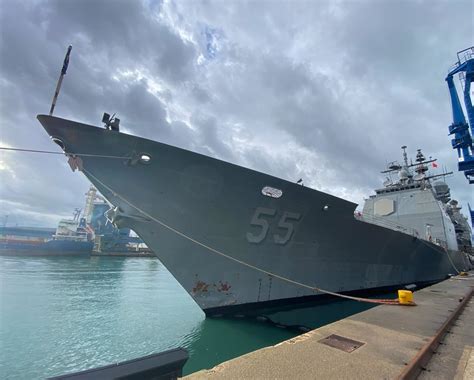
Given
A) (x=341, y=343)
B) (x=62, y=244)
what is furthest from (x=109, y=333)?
(x=62, y=244)

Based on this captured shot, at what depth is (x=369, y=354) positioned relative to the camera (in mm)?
2850

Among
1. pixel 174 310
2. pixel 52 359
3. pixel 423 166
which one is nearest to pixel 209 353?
pixel 52 359

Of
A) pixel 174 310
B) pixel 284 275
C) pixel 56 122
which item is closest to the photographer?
pixel 56 122

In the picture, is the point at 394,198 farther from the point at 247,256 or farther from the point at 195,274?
the point at 195,274

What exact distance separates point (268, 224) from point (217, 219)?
52.7 inches

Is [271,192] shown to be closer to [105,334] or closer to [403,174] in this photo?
[105,334]

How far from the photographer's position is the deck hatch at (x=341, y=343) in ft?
9.85

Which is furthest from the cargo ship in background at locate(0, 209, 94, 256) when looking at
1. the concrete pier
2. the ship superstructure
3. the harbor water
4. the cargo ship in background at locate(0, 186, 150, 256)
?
the concrete pier

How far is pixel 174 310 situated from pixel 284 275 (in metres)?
3.73

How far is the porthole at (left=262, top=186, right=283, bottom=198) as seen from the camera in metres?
6.00

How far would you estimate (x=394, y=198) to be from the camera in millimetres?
17375

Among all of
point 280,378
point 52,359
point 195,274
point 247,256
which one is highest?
point 247,256

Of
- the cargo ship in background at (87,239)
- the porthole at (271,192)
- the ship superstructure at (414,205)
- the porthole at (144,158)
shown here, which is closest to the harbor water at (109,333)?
the porthole at (271,192)

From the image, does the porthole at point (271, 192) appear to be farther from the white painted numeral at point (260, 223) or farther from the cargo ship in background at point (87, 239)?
the cargo ship in background at point (87, 239)
